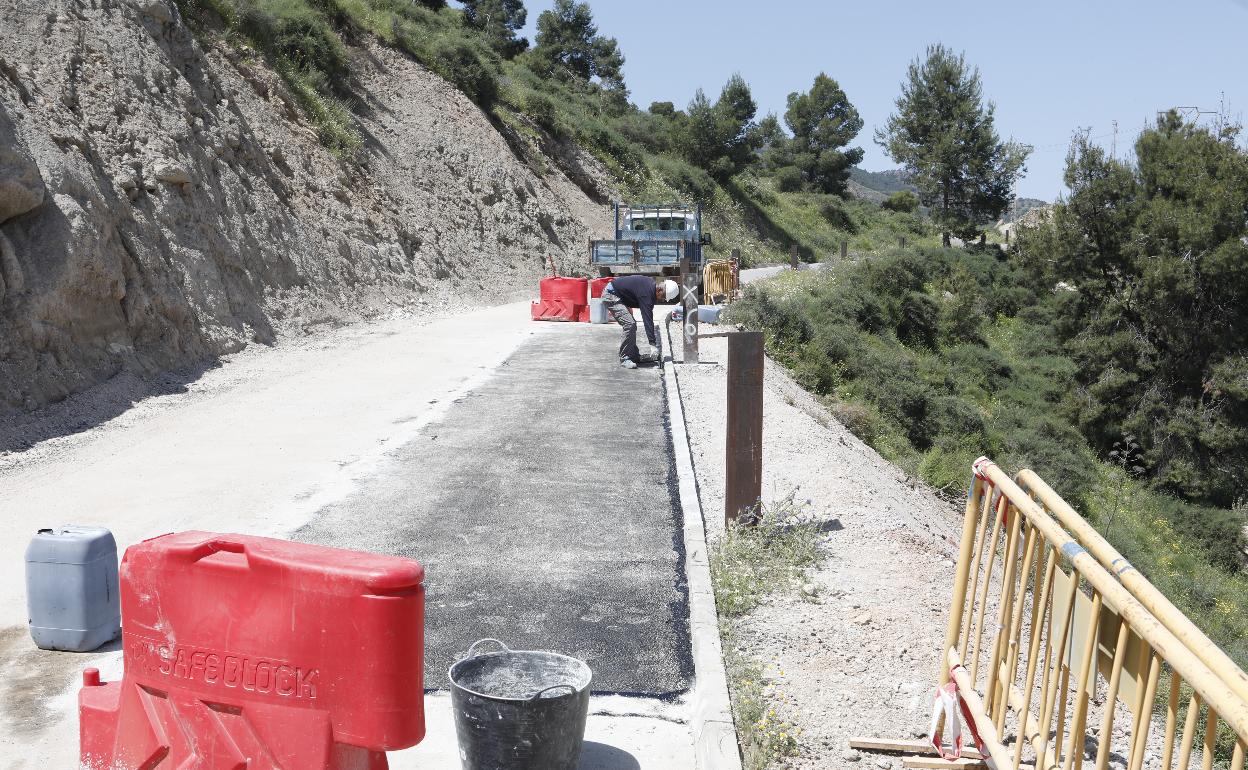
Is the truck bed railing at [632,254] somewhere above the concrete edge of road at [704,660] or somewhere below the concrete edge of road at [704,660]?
above

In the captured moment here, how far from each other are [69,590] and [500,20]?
209 ft

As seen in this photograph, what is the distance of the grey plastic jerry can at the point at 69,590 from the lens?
217 inches

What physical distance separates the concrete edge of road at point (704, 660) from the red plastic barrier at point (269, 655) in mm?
1506

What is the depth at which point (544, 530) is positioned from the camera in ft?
25.8

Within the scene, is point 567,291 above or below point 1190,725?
above

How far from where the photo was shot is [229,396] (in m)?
13.3

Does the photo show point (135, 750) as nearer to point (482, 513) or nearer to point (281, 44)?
point (482, 513)

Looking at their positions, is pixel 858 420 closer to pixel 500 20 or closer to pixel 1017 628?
pixel 1017 628

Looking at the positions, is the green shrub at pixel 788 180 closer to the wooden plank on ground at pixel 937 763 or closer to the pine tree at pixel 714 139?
the pine tree at pixel 714 139

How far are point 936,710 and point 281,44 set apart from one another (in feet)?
81.1

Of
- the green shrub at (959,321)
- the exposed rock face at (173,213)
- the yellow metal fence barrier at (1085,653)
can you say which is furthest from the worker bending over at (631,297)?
the green shrub at (959,321)

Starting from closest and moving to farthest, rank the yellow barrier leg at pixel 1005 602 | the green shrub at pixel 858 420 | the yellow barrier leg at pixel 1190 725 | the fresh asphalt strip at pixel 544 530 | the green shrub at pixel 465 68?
the yellow barrier leg at pixel 1190 725
the yellow barrier leg at pixel 1005 602
the fresh asphalt strip at pixel 544 530
the green shrub at pixel 858 420
the green shrub at pixel 465 68

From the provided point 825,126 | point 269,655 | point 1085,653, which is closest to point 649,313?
point 269,655

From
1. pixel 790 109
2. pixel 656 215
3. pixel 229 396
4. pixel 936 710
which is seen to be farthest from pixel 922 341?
pixel 790 109
